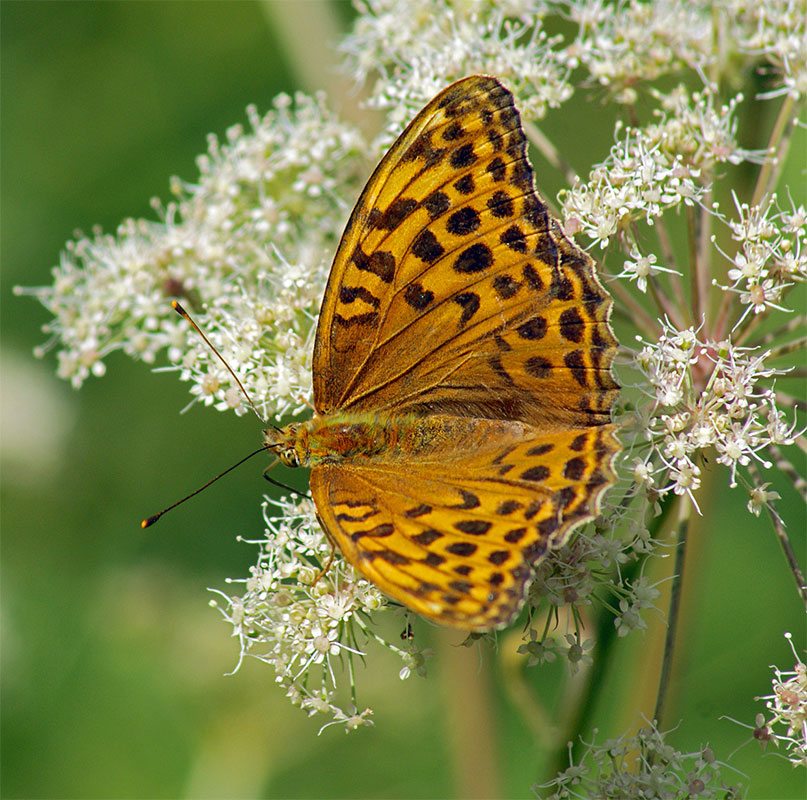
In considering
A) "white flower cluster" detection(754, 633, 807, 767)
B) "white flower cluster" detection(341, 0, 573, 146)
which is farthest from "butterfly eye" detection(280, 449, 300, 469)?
"white flower cluster" detection(754, 633, 807, 767)

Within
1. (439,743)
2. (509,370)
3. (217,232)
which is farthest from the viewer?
(439,743)

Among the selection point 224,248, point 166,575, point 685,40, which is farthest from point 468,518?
point 685,40

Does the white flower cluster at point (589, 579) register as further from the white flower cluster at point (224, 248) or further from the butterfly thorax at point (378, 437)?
the white flower cluster at point (224, 248)

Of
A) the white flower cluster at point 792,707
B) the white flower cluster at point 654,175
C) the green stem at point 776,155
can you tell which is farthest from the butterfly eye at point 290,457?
the green stem at point 776,155

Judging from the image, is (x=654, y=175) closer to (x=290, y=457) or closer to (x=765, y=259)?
(x=765, y=259)

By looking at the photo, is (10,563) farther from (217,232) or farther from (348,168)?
(348,168)

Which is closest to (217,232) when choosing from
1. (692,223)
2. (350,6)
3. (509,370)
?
(509,370)
